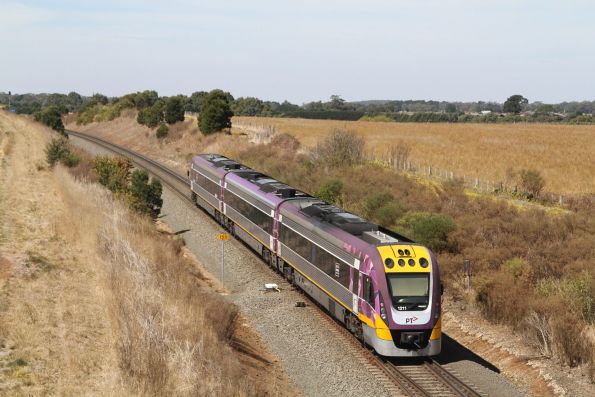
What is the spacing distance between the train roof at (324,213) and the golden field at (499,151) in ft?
69.2

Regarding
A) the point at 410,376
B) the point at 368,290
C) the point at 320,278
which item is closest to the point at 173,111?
the point at 320,278

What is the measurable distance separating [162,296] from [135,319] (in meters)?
2.70

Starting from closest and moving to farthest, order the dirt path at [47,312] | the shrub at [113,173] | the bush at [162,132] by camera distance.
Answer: the dirt path at [47,312] < the shrub at [113,173] < the bush at [162,132]

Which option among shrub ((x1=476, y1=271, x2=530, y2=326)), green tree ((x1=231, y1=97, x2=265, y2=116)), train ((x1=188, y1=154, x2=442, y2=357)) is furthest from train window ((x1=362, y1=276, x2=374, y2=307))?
green tree ((x1=231, y1=97, x2=265, y2=116))

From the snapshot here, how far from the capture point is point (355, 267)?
18094 mm

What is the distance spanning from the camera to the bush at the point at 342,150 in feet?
157

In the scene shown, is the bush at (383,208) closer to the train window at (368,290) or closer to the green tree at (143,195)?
the green tree at (143,195)

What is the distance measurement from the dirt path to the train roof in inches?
298

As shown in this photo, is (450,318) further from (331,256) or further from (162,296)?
(162,296)

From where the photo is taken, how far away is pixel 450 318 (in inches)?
861

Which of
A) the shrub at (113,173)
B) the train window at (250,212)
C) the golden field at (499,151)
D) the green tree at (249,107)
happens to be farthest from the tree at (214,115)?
the green tree at (249,107)

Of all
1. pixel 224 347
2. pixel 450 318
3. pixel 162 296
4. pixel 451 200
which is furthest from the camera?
pixel 451 200

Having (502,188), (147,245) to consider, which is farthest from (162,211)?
(502,188)

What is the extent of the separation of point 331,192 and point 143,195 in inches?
420
